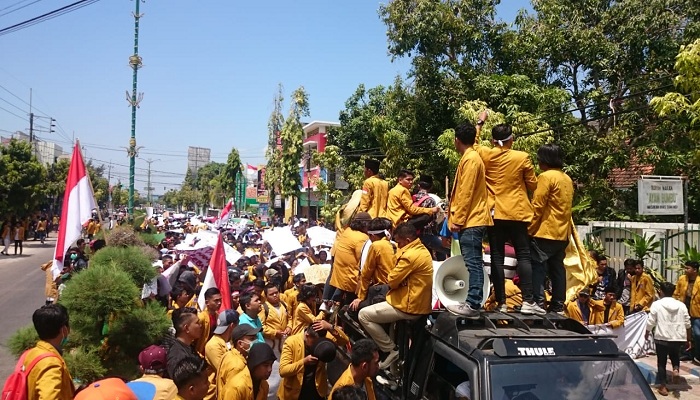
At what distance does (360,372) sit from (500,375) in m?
1.21

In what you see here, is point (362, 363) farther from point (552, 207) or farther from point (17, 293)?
point (17, 293)

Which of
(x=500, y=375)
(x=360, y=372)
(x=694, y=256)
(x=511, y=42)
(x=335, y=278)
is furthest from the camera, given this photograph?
(x=511, y=42)

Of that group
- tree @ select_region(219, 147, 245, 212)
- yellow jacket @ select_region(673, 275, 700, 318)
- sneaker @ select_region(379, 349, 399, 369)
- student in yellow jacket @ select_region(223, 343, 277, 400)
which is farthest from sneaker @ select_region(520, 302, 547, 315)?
tree @ select_region(219, 147, 245, 212)

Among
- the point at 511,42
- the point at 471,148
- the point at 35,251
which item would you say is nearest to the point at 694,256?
the point at 471,148

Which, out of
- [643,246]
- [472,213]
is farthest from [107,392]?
[643,246]

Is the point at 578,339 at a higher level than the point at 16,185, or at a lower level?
lower

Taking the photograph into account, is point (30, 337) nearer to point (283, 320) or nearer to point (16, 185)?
point (283, 320)

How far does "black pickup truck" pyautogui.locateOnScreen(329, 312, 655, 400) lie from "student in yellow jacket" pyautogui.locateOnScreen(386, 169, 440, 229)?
252 cm

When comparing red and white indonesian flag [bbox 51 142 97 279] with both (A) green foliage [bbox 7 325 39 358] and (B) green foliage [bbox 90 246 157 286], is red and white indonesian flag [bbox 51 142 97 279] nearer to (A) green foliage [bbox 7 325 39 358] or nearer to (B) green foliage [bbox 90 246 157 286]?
(B) green foliage [bbox 90 246 157 286]

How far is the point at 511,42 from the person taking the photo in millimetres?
19641

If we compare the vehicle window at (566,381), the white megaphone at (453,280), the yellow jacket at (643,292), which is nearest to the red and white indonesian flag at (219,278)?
the white megaphone at (453,280)

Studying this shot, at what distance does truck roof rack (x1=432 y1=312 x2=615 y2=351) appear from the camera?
3.81 meters

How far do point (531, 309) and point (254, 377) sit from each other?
7.58ft

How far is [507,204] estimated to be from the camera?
5.12 metres
